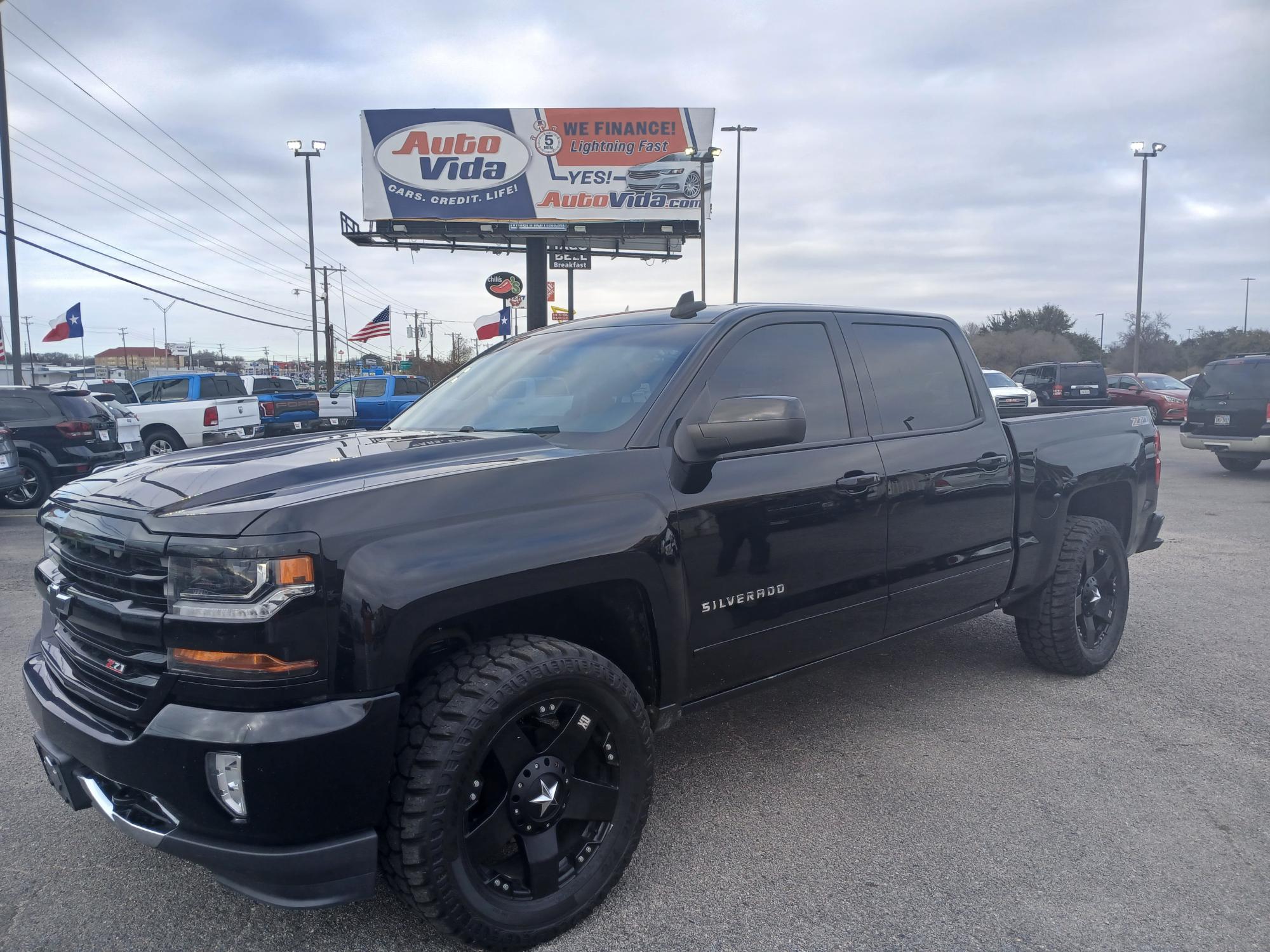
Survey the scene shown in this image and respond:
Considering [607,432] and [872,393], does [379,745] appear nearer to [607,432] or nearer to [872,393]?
[607,432]

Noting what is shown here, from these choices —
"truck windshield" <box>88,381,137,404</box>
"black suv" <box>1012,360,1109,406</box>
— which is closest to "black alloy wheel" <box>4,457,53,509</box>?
"truck windshield" <box>88,381,137,404</box>

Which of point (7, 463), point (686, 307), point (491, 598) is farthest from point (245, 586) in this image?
point (7, 463)

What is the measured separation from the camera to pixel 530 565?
259 cm

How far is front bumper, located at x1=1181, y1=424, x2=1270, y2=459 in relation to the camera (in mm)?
13383

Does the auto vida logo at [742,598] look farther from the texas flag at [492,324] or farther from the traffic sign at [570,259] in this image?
the traffic sign at [570,259]

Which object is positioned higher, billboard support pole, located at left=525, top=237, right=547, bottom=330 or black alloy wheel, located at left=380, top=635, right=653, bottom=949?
billboard support pole, located at left=525, top=237, right=547, bottom=330

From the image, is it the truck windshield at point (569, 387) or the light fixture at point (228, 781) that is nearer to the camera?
the light fixture at point (228, 781)

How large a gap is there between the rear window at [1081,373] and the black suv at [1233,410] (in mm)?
10524

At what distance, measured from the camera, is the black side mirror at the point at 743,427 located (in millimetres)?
2936

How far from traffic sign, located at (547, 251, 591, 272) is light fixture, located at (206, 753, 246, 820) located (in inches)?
1220

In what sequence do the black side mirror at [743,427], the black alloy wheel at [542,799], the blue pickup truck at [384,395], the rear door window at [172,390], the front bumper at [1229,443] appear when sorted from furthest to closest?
the blue pickup truck at [384,395], the rear door window at [172,390], the front bumper at [1229,443], the black side mirror at [743,427], the black alloy wheel at [542,799]

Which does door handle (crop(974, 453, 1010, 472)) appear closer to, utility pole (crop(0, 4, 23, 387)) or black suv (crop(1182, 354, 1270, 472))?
black suv (crop(1182, 354, 1270, 472))

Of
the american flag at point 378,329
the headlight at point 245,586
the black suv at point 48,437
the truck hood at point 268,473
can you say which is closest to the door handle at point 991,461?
the truck hood at point 268,473

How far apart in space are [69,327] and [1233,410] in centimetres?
3248
